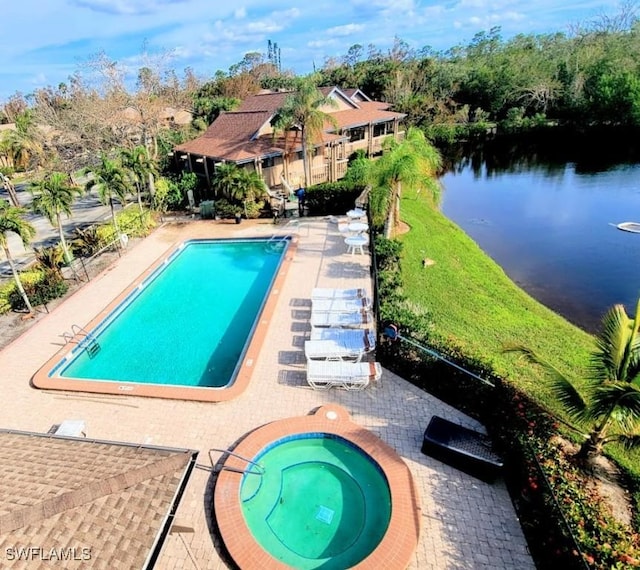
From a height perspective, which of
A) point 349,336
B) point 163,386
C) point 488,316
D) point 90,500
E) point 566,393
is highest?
point 90,500

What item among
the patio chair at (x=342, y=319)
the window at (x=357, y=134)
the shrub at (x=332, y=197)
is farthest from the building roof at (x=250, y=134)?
the patio chair at (x=342, y=319)

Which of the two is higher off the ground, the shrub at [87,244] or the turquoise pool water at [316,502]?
the shrub at [87,244]

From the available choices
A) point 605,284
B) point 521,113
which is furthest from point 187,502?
point 521,113

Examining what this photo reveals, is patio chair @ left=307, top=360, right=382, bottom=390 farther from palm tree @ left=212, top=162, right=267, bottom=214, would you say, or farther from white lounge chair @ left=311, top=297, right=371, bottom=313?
palm tree @ left=212, top=162, right=267, bottom=214

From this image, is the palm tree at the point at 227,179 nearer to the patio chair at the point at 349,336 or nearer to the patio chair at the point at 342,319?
the patio chair at the point at 342,319

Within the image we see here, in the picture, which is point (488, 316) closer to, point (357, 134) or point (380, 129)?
point (357, 134)

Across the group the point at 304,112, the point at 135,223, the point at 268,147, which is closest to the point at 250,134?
the point at 268,147

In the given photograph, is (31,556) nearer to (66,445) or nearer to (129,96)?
(66,445)
